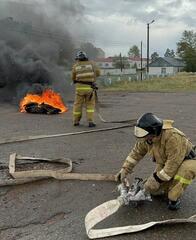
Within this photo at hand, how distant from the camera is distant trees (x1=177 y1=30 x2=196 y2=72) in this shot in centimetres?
7162

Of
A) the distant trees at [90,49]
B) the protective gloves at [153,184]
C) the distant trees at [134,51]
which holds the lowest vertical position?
the protective gloves at [153,184]

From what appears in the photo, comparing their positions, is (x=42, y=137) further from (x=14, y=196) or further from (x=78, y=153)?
(x=14, y=196)

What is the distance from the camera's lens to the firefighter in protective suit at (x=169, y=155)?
3.60m

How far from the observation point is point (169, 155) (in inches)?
146

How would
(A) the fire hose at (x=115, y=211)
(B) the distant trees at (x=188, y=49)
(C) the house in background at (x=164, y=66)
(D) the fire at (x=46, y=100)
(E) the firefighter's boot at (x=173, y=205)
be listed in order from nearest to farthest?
(A) the fire hose at (x=115, y=211) → (E) the firefighter's boot at (x=173, y=205) → (D) the fire at (x=46, y=100) → (B) the distant trees at (x=188, y=49) → (C) the house in background at (x=164, y=66)

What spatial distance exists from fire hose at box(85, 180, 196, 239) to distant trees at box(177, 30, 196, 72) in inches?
2786

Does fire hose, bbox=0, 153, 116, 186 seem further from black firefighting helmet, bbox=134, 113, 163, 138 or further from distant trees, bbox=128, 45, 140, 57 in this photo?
distant trees, bbox=128, 45, 140, 57

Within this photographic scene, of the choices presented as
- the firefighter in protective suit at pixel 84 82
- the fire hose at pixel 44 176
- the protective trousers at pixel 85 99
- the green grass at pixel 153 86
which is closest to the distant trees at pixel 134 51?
the green grass at pixel 153 86

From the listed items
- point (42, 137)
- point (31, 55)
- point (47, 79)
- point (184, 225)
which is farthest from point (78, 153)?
point (31, 55)

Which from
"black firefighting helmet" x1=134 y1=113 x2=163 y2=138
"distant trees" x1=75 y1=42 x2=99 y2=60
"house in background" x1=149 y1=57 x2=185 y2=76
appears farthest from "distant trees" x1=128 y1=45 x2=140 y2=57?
"black firefighting helmet" x1=134 y1=113 x2=163 y2=138

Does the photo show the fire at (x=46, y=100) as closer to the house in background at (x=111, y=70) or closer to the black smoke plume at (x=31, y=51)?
the black smoke plume at (x=31, y=51)

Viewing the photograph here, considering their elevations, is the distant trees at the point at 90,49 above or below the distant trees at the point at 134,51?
below

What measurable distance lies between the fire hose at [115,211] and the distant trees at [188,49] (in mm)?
70764

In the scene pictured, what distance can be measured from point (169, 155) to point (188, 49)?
7316 centimetres
